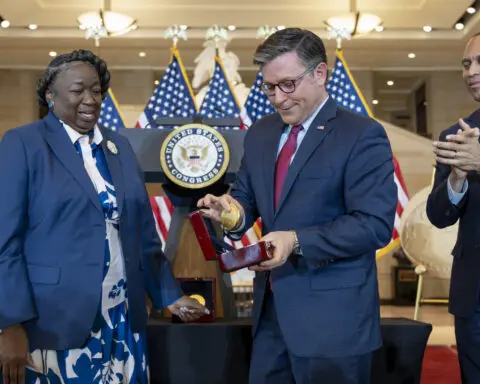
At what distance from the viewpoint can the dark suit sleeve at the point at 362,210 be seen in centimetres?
172

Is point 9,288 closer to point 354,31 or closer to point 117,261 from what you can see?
point 117,261

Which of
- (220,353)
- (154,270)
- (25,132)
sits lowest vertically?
(220,353)

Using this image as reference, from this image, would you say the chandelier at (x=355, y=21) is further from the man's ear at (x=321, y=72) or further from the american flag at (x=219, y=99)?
the man's ear at (x=321, y=72)

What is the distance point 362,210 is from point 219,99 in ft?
12.0

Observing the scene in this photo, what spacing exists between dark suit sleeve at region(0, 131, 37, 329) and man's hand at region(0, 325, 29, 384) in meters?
0.03

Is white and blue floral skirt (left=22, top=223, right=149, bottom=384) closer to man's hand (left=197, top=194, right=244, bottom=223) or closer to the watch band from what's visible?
man's hand (left=197, top=194, right=244, bottom=223)

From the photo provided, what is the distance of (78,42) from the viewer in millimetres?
11445

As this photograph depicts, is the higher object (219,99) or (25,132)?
(219,99)

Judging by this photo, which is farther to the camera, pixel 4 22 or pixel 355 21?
pixel 4 22

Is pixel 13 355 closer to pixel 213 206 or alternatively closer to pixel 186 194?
pixel 213 206

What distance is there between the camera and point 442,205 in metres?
2.11

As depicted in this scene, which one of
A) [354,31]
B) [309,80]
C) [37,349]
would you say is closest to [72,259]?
[37,349]

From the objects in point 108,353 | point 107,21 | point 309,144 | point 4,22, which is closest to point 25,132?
point 108,353

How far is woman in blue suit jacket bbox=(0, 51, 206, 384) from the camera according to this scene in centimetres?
180
